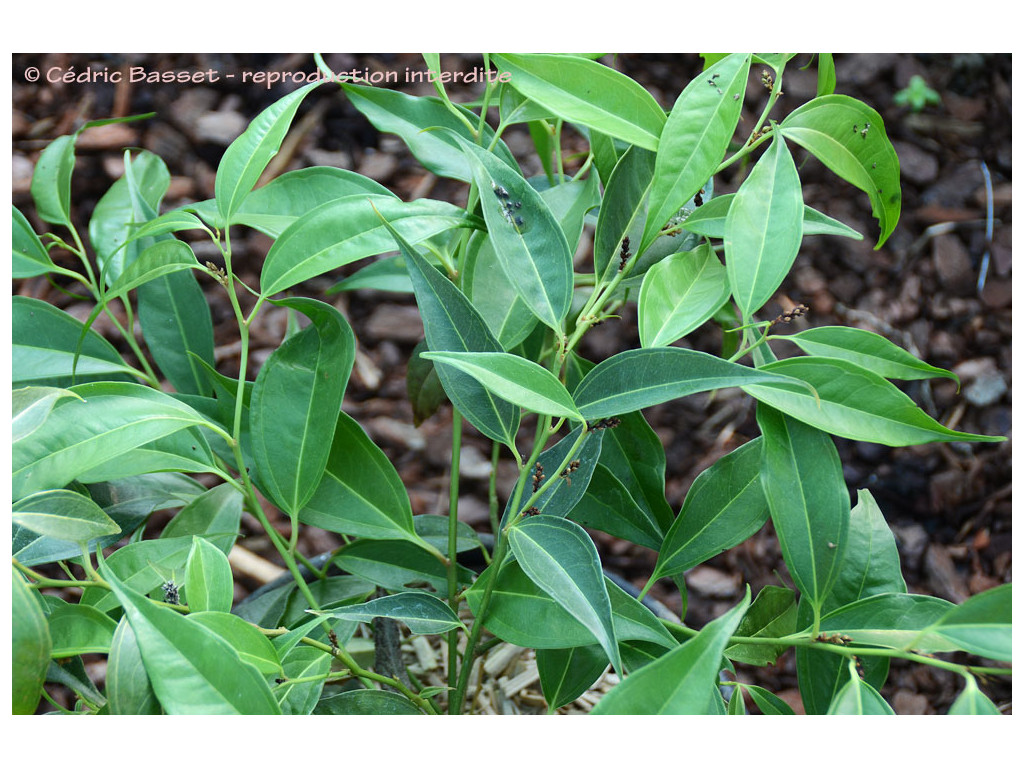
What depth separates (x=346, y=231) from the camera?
41cm

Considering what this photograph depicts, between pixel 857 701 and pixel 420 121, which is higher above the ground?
pixel 420 121

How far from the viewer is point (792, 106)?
2.85ft

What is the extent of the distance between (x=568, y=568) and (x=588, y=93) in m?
0.26

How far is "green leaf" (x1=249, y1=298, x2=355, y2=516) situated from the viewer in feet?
1.43

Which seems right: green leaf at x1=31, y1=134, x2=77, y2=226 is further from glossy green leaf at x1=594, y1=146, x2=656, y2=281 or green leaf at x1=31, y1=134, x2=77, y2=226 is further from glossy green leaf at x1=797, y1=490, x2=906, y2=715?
glossy green leaf at x1=797, y1=490, x2=906, y2=715

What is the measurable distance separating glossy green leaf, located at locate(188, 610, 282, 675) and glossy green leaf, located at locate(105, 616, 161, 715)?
0.10ft

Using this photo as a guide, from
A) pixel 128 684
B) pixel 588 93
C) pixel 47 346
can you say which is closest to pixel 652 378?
pixel 588 93

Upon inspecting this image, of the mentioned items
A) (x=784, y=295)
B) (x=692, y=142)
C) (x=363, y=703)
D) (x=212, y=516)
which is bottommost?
(x=363, y=703)

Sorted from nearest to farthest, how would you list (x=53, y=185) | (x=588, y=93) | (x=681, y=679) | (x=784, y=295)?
(x=681, y=679)
(x=588, y=93)
(x=53, y=185)
(x=784, y=295)

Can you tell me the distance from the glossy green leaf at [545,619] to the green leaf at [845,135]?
27 cm

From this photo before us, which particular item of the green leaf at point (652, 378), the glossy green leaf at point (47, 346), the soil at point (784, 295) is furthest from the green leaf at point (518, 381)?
the soil at point (784, 295)

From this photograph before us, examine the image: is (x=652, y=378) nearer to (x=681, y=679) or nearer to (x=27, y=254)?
(x=681, y=679)

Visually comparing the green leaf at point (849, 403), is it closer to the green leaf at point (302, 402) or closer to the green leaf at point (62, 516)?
the green leaf at point (302, 402)

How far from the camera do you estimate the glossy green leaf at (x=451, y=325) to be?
0.36 m
